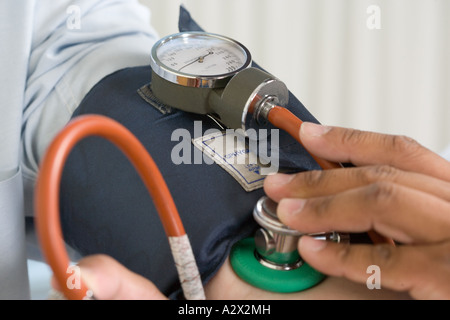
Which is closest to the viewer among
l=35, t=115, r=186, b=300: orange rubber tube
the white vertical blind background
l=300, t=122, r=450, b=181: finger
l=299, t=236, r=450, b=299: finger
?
l=35, t=115, r=186, b=300: orange rubber tube

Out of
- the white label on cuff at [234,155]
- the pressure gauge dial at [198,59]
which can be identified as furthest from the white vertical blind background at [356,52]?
the white label on cuff at [234,155]

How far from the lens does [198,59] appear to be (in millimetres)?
792

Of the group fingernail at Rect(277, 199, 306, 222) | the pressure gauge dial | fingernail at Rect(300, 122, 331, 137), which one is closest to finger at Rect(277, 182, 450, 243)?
fingernail at Rect(277, 199, 306, 222)

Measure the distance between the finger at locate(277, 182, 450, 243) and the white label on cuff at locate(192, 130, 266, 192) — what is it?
10cm

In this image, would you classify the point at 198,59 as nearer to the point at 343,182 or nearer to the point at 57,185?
the point at 343,182

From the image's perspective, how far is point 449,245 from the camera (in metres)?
0.55

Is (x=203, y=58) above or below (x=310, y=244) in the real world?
above

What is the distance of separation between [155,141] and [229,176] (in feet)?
0.36

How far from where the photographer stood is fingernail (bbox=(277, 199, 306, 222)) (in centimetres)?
58

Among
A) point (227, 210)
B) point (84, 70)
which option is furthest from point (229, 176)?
point (84, 70)

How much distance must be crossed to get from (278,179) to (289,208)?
2.1 inches

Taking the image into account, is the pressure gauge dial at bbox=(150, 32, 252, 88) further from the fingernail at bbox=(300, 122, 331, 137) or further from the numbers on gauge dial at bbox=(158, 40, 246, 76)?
the fingernail at bbox=(300, 122, 331, 137)

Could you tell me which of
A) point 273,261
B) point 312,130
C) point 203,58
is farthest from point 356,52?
point 273,261
